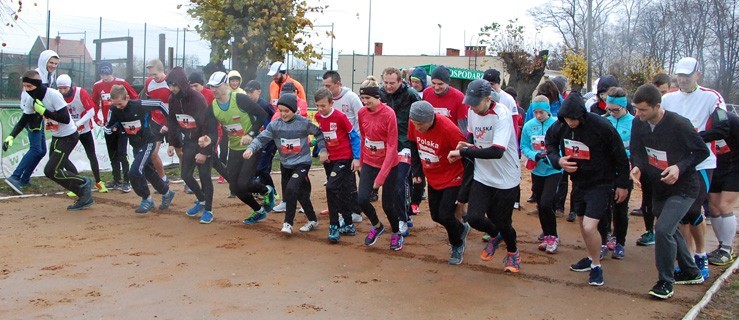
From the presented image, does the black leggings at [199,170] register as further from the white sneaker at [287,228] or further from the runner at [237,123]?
the white sneaker at [287,228]

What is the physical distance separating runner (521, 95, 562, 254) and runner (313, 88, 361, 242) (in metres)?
2.04

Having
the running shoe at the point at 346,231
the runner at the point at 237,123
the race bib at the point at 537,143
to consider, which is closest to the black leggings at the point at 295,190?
the running shoe at the point at 346,231

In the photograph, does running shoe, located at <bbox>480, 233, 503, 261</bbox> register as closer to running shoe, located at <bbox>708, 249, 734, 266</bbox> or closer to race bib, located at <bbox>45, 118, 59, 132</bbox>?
running shoe, located at <bbox>708, 249, 734, 266</bbox>

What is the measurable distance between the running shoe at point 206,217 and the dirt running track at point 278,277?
11 centimetres

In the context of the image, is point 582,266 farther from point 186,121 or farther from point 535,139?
point 186,121

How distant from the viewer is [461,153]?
6562 mm

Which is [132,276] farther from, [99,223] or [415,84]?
[415,84]

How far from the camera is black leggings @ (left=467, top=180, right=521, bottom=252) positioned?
6.73 m

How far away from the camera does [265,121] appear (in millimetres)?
9172

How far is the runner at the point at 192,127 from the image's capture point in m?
9.12

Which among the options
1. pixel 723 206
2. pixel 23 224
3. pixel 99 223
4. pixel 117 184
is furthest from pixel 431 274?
pixel 117 184

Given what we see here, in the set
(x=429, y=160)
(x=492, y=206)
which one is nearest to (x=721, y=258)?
(x=492, y=206)

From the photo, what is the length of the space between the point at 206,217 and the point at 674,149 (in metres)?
5.61

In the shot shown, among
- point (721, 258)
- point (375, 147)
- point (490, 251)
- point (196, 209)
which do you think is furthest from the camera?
point (196, 209)
